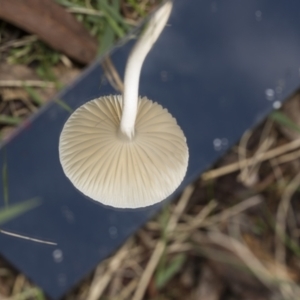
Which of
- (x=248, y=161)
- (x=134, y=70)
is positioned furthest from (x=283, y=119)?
(x=134, y=70)

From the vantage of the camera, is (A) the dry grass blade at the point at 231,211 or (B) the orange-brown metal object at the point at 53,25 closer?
(B) the orange-brown metal object at the point at 53,25

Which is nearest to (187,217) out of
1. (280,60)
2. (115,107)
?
(280,60)

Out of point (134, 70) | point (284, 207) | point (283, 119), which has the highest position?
point (134, 70)

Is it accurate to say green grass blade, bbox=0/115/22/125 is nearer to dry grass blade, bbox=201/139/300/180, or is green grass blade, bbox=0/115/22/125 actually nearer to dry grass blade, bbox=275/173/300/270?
dry grass blade, bbox=201/139/300/180

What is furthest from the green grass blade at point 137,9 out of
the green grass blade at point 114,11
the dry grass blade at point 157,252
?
the dry grass blade at point 157,252

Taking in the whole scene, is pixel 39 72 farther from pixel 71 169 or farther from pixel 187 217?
pixel 71 169

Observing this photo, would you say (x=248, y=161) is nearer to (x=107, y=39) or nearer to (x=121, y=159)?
(x=107, y=39)

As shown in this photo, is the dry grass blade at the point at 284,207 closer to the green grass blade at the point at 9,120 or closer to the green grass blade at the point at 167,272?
the green grass blade at the point at 167,272
